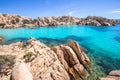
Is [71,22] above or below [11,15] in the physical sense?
below

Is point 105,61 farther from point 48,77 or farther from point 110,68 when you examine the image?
point 48,77

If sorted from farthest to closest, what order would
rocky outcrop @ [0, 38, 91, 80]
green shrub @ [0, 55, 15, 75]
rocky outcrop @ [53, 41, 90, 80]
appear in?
rocky outcrop @ [53, 41, 90, 80], green shrub @ [0, 55, 15, 75], rocky outcrop @ [0, 38, 91, 80]

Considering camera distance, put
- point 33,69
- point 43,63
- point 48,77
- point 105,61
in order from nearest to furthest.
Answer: point 48,77, point 33,69, point 43,63, point 105,61

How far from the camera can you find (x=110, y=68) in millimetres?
21047

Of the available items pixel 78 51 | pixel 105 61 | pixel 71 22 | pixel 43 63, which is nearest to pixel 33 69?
pixel 43 63

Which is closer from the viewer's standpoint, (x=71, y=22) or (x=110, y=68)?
(x=110, y=68)

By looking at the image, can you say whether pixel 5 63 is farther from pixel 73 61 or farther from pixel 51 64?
pixel 73 61

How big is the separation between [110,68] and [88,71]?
3.58m

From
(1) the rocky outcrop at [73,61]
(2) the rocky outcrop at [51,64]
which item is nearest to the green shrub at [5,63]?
(2) the rocky outcrop at [51,64]

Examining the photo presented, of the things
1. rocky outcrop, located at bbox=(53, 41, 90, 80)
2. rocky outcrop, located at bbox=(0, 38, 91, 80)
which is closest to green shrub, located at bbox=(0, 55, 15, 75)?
rocky outcrop, located at bbox=(0, 38, 91, 80)

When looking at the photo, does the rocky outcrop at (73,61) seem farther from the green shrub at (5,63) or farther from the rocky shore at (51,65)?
the green shrub at (5,63)

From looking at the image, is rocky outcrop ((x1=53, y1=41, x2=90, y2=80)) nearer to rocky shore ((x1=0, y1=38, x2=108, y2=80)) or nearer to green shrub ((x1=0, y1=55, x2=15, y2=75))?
rocky shore ((x1=0, y1=38, x2=108, y2=80))

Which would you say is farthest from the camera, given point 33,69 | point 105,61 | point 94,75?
point 105,61

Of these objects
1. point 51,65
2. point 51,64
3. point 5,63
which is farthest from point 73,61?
point 5,63
